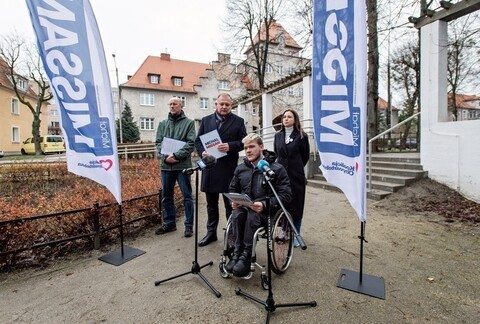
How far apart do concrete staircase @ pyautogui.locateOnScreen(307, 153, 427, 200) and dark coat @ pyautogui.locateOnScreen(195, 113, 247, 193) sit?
168 inches

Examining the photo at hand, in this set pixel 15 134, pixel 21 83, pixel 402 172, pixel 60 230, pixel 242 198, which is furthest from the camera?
pixel 15 134

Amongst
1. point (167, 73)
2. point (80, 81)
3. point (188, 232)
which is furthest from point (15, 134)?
point (188, 232)

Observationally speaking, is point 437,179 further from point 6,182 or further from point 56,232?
point 6,182

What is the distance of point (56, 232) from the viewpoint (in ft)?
12.6

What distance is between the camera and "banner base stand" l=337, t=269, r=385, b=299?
277 centimetres

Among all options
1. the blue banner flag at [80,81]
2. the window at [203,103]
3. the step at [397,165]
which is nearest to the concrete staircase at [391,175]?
the step at [397,165]

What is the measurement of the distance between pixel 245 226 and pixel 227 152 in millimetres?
1165

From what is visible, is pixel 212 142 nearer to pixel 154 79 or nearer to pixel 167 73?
Result: pixel 154 79

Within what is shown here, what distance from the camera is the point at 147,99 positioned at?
33.9 m

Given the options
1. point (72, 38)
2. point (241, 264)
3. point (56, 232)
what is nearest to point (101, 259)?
point (56, 232)

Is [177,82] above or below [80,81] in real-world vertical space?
above

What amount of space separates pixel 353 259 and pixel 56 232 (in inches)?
153

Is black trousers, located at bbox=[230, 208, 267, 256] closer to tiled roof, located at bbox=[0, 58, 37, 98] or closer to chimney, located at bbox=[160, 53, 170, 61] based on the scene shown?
tiled roof, located at bbox=[0, 58, 37, 98]

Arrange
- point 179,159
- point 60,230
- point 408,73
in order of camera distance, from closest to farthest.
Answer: point 60,230 → point 179,159 → point 408,73
